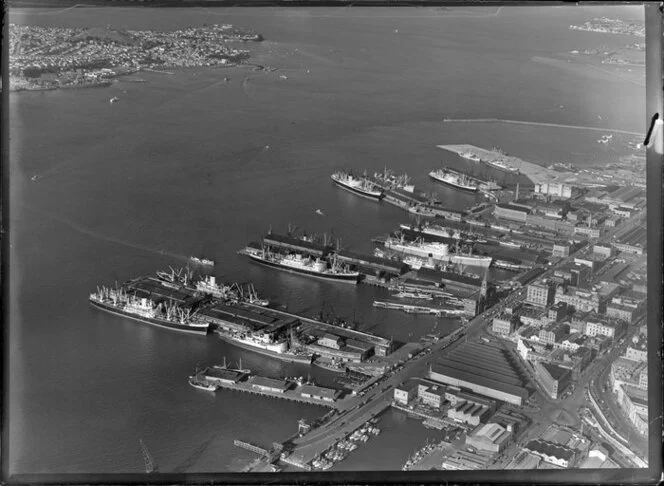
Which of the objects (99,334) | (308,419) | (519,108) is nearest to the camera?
(308,419)

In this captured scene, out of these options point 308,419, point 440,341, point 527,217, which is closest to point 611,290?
point 440,341

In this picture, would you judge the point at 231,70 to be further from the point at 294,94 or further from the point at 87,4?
the point at 87,4

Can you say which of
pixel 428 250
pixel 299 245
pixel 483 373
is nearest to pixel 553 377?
pixel 483 373

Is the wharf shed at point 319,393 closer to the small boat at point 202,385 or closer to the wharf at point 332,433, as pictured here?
the wharf at point 332,433

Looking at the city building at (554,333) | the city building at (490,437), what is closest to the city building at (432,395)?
the city building at (490,437)

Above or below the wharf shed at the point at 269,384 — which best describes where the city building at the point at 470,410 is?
above

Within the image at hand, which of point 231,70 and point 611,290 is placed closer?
point 611,290

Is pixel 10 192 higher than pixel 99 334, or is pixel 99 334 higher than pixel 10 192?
pixel 10 192
